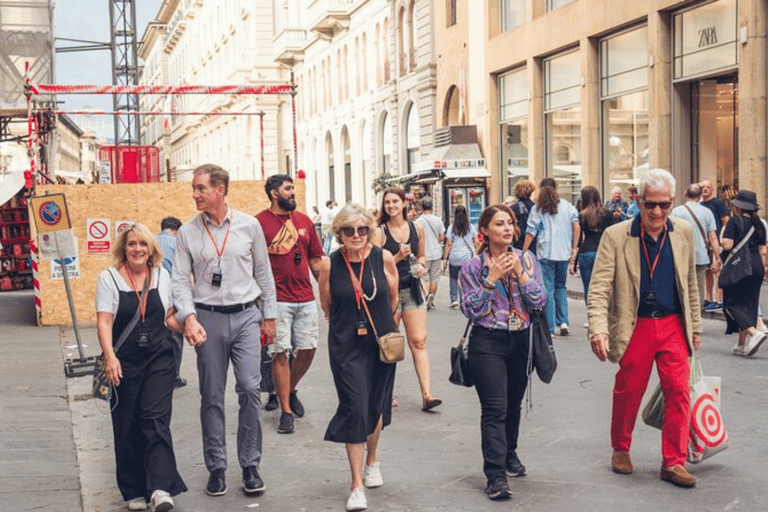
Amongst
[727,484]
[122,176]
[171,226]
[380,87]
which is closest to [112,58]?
[380,87]

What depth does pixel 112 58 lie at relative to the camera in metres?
45.9

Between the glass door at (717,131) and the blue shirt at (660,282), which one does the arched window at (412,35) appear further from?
the blue shirt at (660,282)

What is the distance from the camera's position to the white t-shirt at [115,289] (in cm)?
623

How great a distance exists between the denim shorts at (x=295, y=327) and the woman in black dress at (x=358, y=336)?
5.94 ft

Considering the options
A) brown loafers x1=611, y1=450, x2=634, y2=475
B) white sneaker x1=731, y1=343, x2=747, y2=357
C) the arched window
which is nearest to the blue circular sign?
white sneaker x1=731, y1=343, x2=747, y2=357

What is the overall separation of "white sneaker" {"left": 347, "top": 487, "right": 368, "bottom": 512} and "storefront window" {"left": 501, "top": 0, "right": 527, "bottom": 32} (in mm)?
23947

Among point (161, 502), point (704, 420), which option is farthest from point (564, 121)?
point (161, 502)

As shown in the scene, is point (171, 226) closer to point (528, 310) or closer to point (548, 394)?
point (548, 394)

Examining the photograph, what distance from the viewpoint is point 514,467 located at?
668 centimetres

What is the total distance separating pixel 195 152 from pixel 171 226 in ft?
256

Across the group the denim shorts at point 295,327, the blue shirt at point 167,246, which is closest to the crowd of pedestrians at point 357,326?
the denim shorts at point 295,327

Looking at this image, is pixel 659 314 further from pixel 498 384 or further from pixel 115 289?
pixel 115 289

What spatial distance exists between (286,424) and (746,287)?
530cm

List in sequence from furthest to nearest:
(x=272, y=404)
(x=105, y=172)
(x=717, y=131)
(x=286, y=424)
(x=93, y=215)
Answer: (x=105, y=172) → (x=717, y=131) → (x=93, y=215) → (x=272, y=404) → (x=286, y=424)
